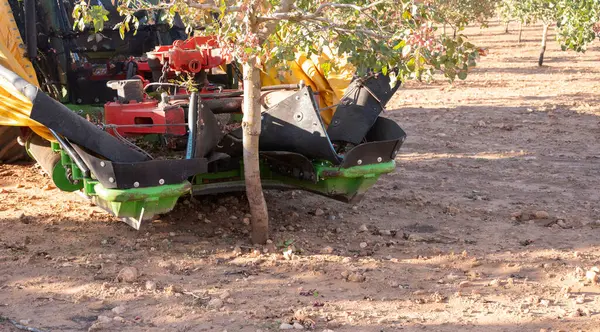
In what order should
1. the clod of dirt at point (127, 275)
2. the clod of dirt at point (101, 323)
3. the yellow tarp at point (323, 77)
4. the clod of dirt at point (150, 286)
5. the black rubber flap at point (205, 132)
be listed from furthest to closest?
the yellow tarp at point (323, 77), the black rubber flap at point (205, 132), the clod of dirt at point (127, 275), the clod of dirt at point (150, 286), the clod of dirt at point (101, 323)

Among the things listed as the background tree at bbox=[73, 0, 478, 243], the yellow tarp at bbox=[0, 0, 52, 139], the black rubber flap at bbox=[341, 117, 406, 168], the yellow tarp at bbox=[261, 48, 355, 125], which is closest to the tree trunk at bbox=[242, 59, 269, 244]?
the background tree at bbox=[73, 0, 478, 243]

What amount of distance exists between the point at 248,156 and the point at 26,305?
5.62ft

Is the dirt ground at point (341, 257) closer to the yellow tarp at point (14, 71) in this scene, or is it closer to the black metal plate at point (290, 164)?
the black metal plate at point (290, 164)

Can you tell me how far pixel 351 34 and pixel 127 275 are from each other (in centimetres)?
209

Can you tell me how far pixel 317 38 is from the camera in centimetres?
488

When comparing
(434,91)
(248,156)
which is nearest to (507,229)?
(248,156)

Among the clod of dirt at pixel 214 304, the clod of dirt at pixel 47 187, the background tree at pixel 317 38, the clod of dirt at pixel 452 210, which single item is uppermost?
the background tree at pixel 317 38

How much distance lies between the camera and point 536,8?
917 inches

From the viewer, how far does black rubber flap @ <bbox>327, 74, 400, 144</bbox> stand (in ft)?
19.9

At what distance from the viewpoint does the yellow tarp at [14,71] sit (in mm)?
4996

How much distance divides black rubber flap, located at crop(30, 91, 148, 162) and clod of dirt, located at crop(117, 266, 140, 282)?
0.71 m

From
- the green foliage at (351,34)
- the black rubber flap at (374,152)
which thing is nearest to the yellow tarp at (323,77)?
the black rubber flap at (374,152)

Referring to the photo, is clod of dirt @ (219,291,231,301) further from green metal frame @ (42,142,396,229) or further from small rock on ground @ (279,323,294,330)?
green metal frame @ (42,142,396,229)

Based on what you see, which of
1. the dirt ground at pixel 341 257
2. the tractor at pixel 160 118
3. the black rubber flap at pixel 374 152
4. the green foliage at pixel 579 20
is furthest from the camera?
the green foliage at pixel 579 20
